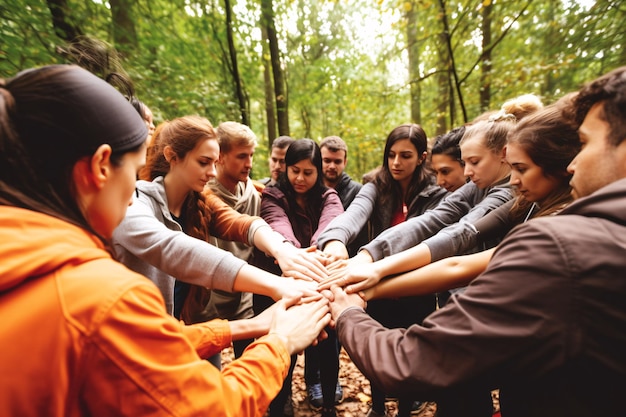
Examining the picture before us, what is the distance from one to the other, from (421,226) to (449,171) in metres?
1.17

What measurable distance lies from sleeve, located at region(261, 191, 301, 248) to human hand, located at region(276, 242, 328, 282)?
1.36ft

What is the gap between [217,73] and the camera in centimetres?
845

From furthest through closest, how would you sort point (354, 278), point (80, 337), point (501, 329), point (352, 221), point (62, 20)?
point (62, 20), point (352, 221), point (354, 278), point (501, 329), point (80, 337)

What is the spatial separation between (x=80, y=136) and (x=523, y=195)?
2508mm

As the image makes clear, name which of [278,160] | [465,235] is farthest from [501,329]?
[278,160]

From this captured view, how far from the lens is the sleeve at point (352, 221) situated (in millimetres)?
2791

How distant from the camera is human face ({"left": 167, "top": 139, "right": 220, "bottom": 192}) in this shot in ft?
8.06

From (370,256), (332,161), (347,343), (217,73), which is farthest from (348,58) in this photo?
(347,343)

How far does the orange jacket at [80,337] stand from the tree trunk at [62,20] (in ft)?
14.4

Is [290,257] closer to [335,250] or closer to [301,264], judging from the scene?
[301,264]

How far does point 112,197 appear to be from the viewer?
122 centimetres

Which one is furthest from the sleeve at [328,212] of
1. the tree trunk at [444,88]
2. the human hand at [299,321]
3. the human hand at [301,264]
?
the tree trunk at [444,88]

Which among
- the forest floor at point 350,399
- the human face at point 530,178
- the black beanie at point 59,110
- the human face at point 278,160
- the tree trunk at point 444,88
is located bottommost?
the forest floor at point 350,399

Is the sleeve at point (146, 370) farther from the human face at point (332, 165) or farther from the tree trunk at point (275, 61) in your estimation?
the tree trunk at point (275, 61)
